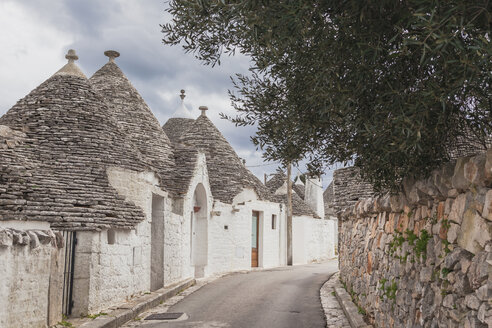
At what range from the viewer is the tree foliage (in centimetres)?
335

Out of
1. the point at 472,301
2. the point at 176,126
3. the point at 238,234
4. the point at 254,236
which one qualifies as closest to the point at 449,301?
the point at 472,301

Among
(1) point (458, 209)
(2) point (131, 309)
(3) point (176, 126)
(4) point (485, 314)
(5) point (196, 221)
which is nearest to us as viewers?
(4) point (485, 314)

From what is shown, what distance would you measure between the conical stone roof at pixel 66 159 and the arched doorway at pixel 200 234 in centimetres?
654

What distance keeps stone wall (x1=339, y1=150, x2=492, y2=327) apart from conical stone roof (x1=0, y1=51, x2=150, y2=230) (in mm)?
5470

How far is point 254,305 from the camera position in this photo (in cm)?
1134

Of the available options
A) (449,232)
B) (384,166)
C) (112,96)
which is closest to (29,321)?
(384,166)

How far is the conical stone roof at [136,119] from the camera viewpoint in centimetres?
1606

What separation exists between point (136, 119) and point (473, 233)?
47.1 feet

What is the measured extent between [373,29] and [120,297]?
842 centimetres

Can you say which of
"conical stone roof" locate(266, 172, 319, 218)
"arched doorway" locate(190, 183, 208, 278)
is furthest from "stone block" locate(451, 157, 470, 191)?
"conical stone roof" locate(266, 172, 319, 218)

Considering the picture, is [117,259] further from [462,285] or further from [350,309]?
[462,285]

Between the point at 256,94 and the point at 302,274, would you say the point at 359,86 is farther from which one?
the point at 302,274

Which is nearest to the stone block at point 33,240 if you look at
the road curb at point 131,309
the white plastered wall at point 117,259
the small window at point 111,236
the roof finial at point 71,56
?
the road curb at point 131,309

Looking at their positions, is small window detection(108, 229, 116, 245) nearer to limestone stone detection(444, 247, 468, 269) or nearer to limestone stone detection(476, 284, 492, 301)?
limestone stone detection(444, 247, 468, 269)
